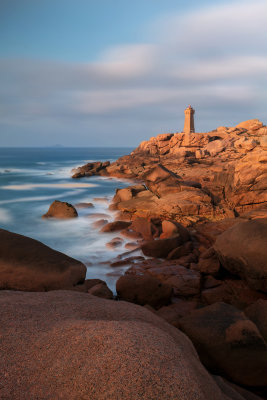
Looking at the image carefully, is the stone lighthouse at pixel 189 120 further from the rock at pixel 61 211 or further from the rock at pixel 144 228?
the rock at pixel 144 228

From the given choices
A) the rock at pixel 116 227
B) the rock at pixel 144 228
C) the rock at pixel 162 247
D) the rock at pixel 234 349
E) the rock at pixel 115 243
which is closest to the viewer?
the rock at pixel 234 349

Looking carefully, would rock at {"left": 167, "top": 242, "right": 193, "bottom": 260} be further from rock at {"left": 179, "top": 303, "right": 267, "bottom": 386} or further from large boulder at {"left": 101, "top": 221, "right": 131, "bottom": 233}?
rock at {"left": 179, "top": 303, "right": 267, "bottom": 386}

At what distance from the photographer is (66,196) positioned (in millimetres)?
24438

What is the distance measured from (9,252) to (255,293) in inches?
227

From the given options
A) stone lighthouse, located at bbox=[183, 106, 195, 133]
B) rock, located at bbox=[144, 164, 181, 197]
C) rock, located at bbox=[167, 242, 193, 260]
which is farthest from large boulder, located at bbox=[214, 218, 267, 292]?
stone lighthouse, located at bbox=[183, 106, 195, 133]

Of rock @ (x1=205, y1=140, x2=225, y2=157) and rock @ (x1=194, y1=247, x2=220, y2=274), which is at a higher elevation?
Result: rock @ (x1=205, y1=140, x2=225, y2=157)

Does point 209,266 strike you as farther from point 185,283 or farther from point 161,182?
point 161,182

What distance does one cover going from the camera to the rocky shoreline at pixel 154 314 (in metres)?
2.05

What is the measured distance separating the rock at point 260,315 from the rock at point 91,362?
2031 millimetres

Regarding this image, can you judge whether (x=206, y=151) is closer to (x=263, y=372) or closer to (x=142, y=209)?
(x=142, y=209)

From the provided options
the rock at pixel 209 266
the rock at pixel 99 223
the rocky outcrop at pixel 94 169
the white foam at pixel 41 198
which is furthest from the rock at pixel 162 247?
the rocky outcrop at pixel 94 169

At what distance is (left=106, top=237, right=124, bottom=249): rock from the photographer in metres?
10.9

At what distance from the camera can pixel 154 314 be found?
11.4 feet

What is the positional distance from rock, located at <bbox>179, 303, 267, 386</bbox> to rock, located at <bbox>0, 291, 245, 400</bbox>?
1102mm
